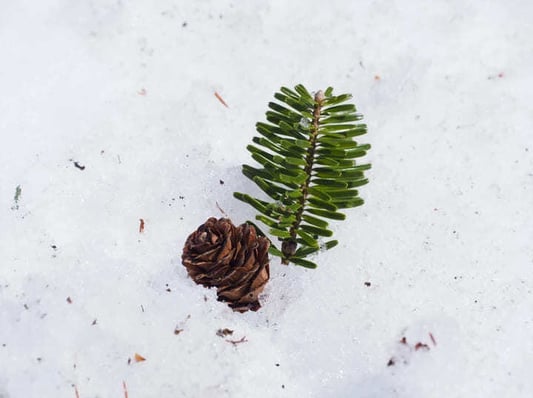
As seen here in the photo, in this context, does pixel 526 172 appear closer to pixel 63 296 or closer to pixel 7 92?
pixel 63 296

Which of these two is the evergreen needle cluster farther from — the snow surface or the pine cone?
the snow surface

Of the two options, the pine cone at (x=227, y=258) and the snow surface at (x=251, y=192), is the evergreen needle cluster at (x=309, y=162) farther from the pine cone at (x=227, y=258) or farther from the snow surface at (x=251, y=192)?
the snow surface at (x=251, y=192)

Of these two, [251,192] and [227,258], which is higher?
[251,192]


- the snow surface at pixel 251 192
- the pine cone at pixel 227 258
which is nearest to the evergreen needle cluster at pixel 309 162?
the pine cone at pixel 227 258

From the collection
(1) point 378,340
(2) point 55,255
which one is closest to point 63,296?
(2) point 55,255

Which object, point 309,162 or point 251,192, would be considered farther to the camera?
point 251,192

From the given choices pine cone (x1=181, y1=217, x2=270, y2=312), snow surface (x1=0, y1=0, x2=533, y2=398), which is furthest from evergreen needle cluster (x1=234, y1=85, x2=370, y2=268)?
snow surface (x1=0, y1=0, x2=533, y2=398)
